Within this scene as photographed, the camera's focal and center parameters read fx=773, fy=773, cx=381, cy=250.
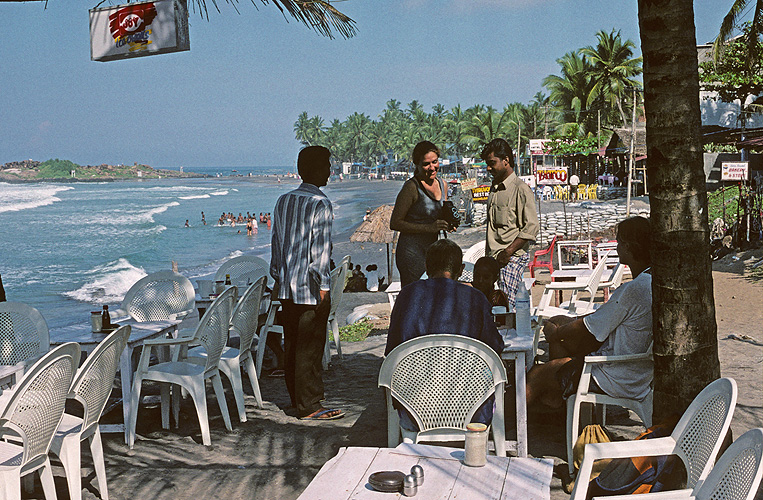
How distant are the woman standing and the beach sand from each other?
1.03 meters

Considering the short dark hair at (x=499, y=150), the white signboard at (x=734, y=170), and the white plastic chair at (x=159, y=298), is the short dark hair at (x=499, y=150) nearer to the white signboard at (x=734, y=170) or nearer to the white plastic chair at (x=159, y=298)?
the white plastic chair at (x=159, y=298)

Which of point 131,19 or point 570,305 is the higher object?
point 131,19

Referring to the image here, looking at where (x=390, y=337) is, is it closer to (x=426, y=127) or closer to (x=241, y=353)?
(x=241, y=353)

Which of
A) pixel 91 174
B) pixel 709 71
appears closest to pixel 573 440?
pixel 709 71

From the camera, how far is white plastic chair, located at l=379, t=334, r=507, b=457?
3357 mm

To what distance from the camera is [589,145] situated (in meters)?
46.4

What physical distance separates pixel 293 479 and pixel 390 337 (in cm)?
106

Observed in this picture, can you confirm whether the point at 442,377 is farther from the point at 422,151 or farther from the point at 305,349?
the point at 422,151

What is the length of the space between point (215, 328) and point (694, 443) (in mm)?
3015

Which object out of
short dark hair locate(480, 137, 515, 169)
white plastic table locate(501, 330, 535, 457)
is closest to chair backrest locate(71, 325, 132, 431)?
white plastic table locate(501, 330, 535, 457)

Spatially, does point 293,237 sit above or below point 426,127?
below

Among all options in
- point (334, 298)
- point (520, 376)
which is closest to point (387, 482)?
point (520, 376)

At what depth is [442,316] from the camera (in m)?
3.54

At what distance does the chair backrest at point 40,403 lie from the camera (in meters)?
3.09
